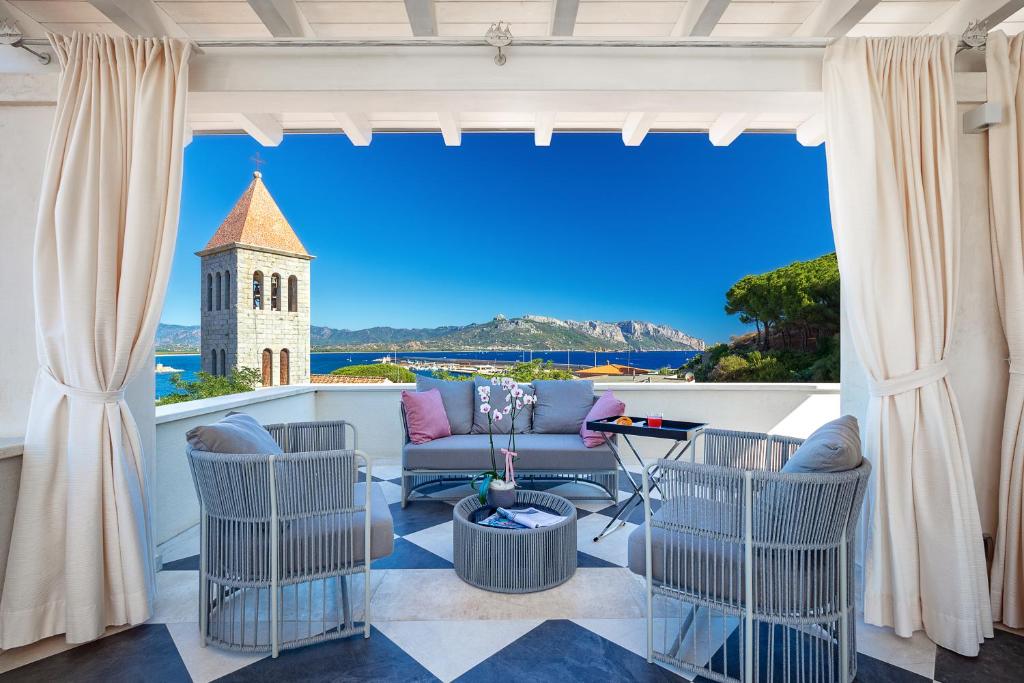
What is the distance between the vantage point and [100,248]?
2092 mm

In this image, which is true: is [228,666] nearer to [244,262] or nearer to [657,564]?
[657,564]

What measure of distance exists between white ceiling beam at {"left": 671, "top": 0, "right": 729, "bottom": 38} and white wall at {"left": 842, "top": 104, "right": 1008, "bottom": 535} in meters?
1.37

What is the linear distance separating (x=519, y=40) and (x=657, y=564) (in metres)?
2.33

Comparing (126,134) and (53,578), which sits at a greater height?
(126,134)

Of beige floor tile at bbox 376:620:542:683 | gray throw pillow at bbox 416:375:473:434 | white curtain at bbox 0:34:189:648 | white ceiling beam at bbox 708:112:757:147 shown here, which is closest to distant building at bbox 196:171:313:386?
gray throw pillow at bbox 416:375:473:434

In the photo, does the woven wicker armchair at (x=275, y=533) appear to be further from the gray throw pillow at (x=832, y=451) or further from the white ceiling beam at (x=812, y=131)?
the white ceiling beam at (x=812, y=131)

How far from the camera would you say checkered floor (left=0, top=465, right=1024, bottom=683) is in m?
1.73

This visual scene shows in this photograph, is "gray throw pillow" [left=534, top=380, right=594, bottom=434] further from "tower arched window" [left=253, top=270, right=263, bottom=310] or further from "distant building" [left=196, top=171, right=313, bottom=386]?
"tower arched window" [left=253, top=270, right=263, bottom=310]

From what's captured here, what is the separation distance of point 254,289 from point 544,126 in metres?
24.1

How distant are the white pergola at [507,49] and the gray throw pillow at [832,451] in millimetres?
1646

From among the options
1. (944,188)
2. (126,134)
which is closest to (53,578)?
(126,134)

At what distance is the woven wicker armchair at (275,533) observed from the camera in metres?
1.79

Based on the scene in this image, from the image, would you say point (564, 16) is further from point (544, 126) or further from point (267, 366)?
point (267, 366)

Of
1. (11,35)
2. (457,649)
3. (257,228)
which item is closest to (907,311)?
(457,649)
